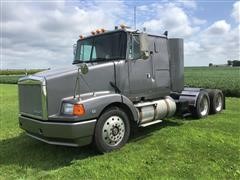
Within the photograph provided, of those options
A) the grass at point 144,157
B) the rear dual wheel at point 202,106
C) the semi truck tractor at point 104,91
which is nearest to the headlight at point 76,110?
the semi truck tractor at point 104,91

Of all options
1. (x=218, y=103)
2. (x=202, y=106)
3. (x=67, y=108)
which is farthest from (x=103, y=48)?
(x=218, y=103)

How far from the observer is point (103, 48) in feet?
24.2

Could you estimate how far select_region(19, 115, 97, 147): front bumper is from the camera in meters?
5.88

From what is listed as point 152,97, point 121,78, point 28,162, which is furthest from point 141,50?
point 28,162

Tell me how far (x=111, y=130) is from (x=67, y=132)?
1.04 m

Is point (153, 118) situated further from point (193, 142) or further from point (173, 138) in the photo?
point (193, 142)

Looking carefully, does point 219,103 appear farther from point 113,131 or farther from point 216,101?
point 113,131

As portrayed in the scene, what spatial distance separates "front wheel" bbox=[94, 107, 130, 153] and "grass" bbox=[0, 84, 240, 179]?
19 centimetres

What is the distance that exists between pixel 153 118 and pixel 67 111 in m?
2.54

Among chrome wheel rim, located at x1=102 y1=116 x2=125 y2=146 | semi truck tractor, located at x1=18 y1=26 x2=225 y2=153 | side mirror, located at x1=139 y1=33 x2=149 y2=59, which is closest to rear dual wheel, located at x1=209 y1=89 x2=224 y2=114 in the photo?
semi truck tractor, located at x1=18 y1=26 x2=225 y2=153

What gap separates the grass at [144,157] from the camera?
5.38 metres

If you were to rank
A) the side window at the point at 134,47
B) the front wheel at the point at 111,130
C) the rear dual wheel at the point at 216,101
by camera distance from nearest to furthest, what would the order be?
the front wheel at the point at 111,130
the side window at the point at 134,47
the rear dual wheel at the point at 216,101

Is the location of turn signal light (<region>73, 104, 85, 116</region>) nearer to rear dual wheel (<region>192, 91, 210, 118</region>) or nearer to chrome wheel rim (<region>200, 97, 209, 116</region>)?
rear dual wheel (<region>192, 91, 210, 118</region>)

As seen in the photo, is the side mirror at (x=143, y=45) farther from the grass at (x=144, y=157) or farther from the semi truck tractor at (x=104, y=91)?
the grass at (x=144, y=157)
